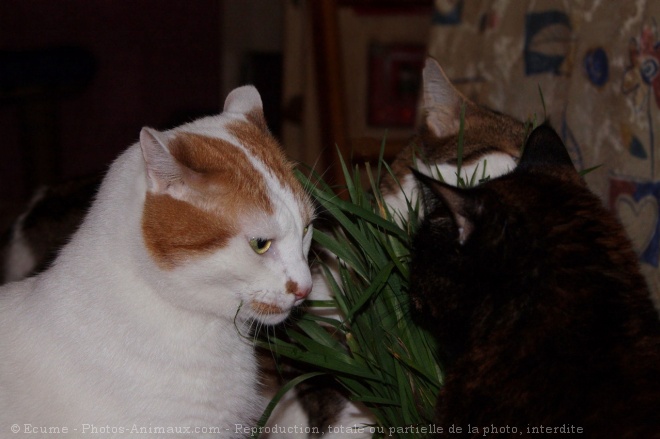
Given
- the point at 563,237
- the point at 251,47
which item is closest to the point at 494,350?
the point at 563,237

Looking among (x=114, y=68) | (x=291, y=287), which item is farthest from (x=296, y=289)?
(x=114, y=68)

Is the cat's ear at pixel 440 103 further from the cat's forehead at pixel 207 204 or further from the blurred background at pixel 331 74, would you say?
the cat's forehead at pixel 207 204

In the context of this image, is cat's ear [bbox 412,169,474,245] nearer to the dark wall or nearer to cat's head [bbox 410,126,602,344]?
cat's head [bbox 410,126,602,344]

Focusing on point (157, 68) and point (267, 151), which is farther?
point (157, 68)

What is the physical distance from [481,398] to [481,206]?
0.92ft

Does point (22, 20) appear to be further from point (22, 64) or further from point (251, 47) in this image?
point (251, 47)

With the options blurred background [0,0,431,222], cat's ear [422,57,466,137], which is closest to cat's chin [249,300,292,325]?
cat's ear [422,57,466,137]

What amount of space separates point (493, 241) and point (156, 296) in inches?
20.9

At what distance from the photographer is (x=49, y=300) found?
3.72 ft

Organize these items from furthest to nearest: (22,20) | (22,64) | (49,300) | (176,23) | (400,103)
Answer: (176,23)
(22,20)
(400,103)
(22,64)
(49,300)

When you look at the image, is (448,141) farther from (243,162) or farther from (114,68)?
(114,68)

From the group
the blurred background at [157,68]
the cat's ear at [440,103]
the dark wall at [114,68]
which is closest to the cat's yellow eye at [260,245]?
the cat's ear at [440,103]

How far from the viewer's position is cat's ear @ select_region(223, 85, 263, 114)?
1.35m

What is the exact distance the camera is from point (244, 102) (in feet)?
4.44
